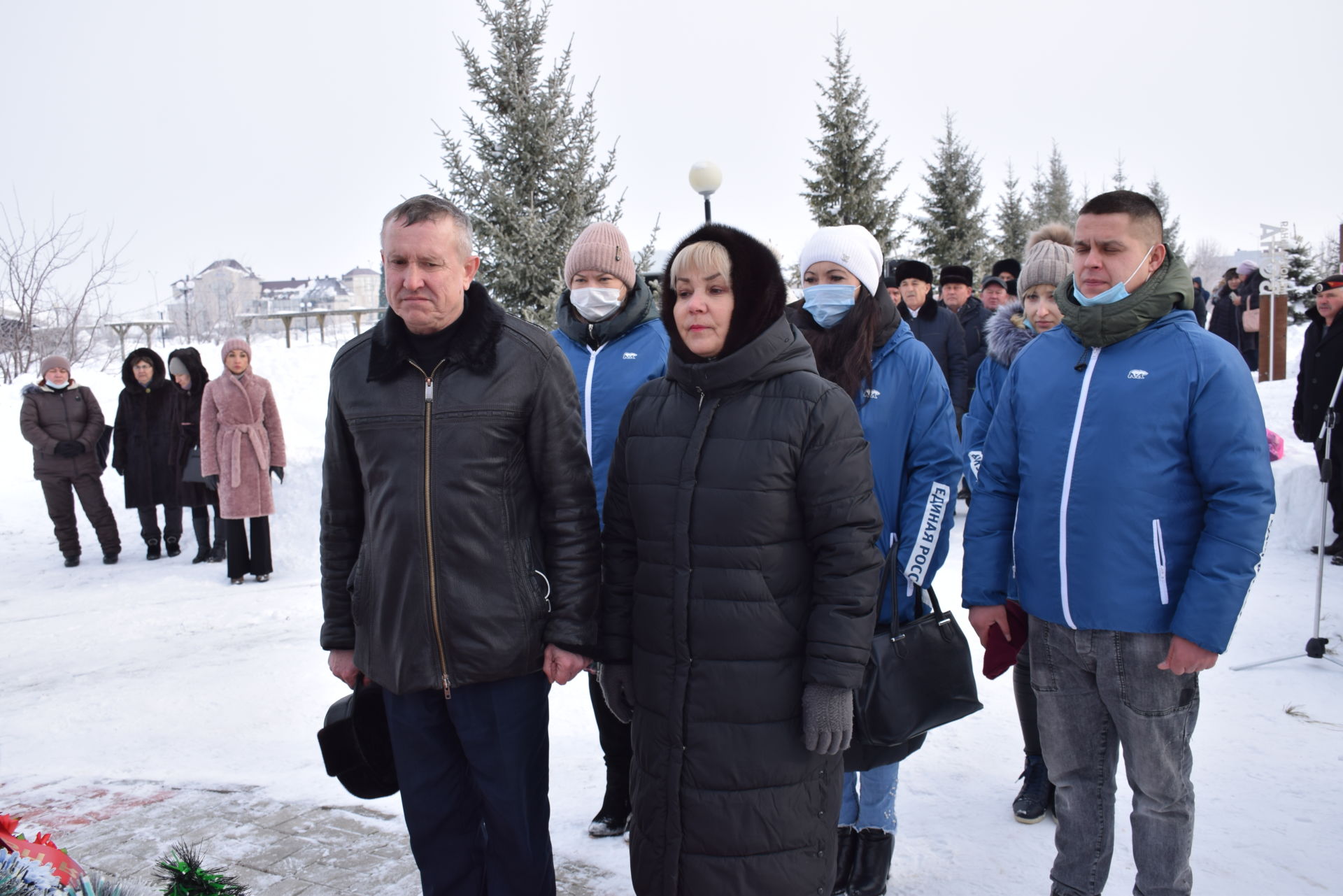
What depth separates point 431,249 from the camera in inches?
102

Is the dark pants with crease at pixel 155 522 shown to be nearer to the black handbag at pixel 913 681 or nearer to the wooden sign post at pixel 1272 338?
the black handbag at pixel 913 681

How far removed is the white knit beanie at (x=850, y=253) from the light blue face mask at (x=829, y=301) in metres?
0.06

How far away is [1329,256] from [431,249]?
32091 millimetres

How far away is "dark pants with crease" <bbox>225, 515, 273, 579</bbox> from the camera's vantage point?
8648 millimetres

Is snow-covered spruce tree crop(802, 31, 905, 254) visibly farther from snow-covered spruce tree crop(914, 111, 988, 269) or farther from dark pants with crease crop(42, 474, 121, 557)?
dark pants with crease crop(42, 474, 121, 557)

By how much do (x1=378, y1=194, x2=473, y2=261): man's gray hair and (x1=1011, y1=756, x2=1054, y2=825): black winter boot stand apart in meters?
2.91

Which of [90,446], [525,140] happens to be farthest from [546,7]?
[90,446]

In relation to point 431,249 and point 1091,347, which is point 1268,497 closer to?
point 1091,347

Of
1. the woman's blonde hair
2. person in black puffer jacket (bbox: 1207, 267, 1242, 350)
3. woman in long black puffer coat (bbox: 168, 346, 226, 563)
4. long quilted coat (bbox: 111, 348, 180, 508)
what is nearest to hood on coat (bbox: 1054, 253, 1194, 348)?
the woman's blonde hair

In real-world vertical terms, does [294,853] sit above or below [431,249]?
below

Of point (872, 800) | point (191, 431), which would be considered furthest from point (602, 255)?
point (191, 431)

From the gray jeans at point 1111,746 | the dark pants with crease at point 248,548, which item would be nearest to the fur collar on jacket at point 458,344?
the gray jeans at point 1111,746

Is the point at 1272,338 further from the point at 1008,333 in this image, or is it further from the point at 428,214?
the point at 428,214

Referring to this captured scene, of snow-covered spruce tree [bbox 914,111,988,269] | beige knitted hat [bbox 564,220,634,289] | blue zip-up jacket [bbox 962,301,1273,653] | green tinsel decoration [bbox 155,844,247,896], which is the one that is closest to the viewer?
green tinsel decoration [bbox 155,844,247,896]
